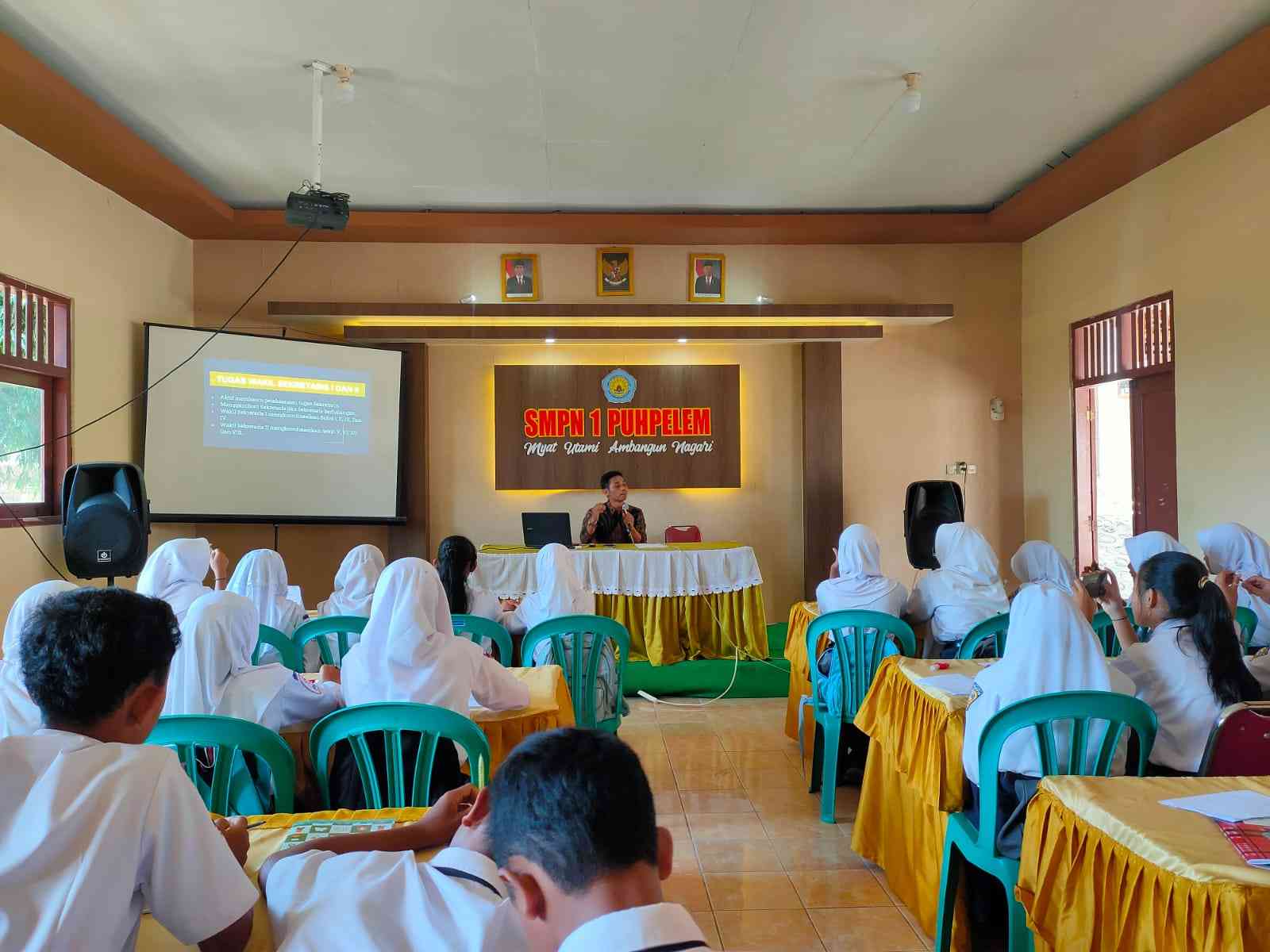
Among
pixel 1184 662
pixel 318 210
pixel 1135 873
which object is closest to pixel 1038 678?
pixel 1184 662

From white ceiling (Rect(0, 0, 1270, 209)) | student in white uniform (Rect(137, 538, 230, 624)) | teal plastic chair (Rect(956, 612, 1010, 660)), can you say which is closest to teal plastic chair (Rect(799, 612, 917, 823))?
teal plastic chair (Rect(956, 612, 1010, 660))

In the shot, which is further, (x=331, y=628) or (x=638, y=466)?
(x=638, y=466)

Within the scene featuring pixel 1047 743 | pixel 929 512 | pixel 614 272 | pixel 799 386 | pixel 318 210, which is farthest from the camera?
pixel 799 386

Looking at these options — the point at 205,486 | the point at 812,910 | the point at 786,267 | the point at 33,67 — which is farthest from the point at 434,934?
the point at 786,267

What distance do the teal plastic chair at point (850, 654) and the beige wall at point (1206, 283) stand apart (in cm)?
267

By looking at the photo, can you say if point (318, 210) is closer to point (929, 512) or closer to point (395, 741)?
point (395, 741)

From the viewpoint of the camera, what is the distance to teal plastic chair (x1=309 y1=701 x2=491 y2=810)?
218cm

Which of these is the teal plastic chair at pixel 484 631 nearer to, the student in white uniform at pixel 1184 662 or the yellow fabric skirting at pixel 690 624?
the yellow fabric skirting at pixel 690 624

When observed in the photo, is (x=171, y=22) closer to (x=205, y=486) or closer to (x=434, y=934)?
(x=205, y=486)

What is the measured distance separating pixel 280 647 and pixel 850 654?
240 cm

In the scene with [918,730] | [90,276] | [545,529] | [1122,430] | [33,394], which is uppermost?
[90,276]

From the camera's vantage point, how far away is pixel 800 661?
4406mm

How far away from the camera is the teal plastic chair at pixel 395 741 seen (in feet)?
7.15

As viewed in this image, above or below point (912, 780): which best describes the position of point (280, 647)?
above
